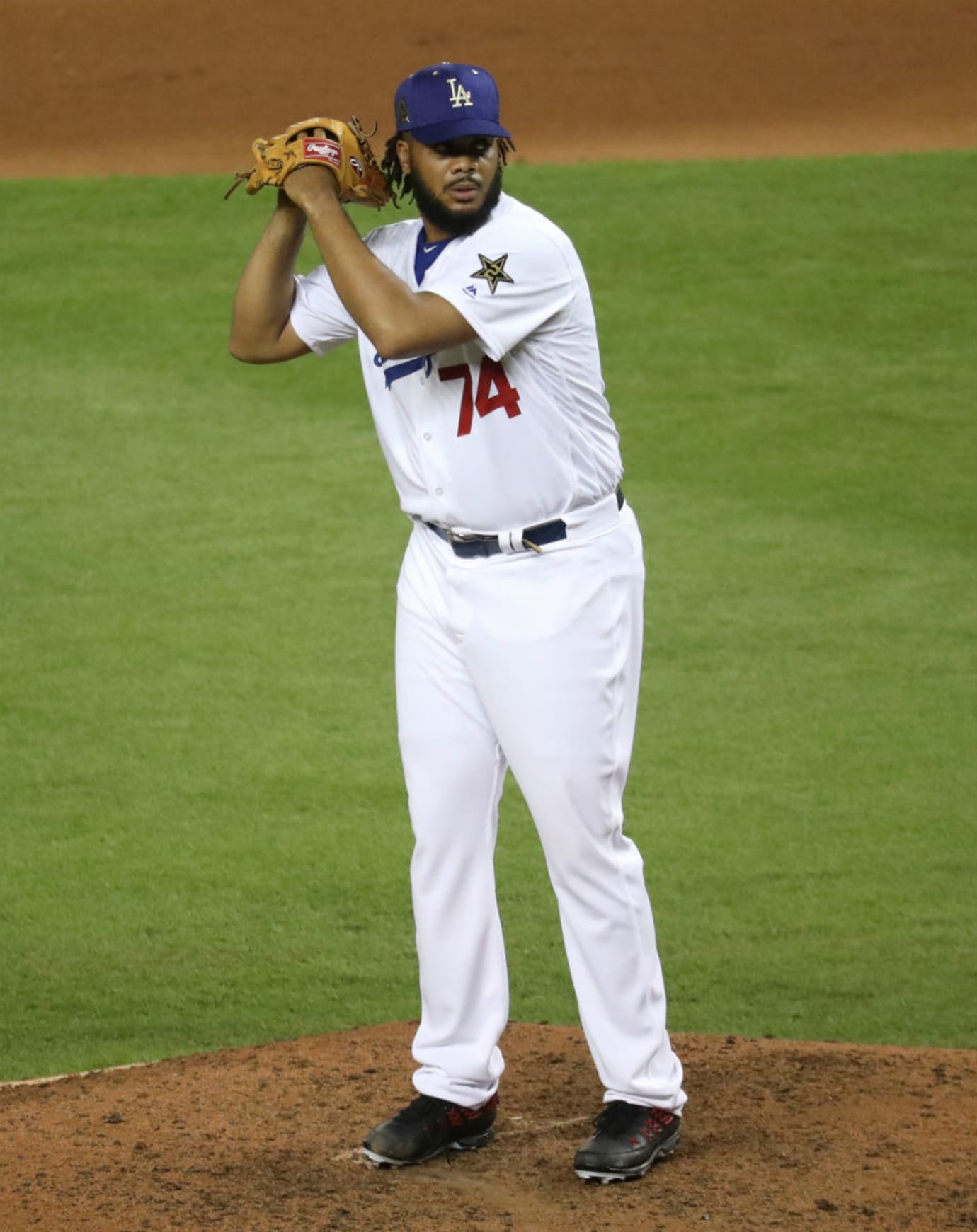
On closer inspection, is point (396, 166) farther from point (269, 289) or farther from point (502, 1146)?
point (502, 1146)

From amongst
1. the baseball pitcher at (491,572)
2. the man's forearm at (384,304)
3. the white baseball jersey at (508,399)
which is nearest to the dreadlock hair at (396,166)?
the baseball pitcher at (491,572)

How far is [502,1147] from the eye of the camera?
3.47 meters

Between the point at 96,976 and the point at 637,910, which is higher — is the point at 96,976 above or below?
below

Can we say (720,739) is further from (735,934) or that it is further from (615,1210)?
(615,1210)

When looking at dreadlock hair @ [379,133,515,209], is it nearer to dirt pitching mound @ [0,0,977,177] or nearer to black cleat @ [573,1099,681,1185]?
black cleat @ [573,1099,681,1185]

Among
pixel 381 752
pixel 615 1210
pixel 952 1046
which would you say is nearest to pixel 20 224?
pixel 381 752

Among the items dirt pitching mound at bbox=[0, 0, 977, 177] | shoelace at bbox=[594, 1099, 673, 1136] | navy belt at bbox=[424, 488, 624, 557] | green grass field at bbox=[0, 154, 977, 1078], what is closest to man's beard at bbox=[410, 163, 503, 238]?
navy belt at bbox=[424, 488, 624, 557]

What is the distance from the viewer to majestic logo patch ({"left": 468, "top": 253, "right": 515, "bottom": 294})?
10.1 ft

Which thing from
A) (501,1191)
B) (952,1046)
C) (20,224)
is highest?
(20,224)

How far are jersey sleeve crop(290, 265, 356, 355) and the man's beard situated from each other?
0.27 meters

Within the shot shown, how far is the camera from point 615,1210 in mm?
3129

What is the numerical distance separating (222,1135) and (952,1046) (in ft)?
6.38

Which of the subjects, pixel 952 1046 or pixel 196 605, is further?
pixel 196 605

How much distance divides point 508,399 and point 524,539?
247 mm
